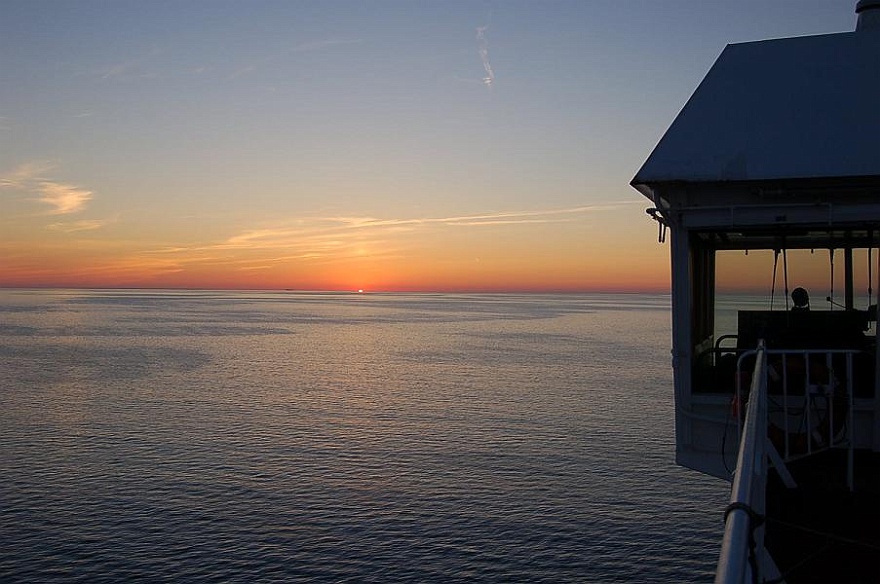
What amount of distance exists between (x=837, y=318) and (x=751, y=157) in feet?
9.60

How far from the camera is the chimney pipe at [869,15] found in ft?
41.1

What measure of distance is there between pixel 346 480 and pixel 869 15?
61.8 feet

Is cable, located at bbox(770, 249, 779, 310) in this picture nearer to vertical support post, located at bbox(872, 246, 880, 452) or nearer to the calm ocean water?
vertical support post, located at bbox(872, 246, 880, 452)

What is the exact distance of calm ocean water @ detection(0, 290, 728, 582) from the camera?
18359mm

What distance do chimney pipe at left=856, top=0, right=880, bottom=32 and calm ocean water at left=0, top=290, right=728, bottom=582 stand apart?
37.8 feet

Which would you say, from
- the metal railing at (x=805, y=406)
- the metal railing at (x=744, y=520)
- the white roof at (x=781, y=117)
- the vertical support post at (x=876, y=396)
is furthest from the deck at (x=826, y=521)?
the white roof at (x=781, y=117)

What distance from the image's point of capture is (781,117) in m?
11.0

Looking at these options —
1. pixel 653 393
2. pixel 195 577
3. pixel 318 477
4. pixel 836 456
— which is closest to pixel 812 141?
pixel 836 456

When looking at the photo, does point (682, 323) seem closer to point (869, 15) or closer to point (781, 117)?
point (781, 117)

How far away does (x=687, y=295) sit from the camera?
11.1 metres

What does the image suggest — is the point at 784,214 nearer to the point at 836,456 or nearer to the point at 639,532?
the point at 836,456

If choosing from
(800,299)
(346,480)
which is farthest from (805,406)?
(346,480)

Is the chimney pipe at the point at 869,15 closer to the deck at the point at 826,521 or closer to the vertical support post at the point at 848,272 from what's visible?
the vertical support post at the point at 848,272

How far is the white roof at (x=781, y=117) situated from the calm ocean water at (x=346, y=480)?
34.7ft
